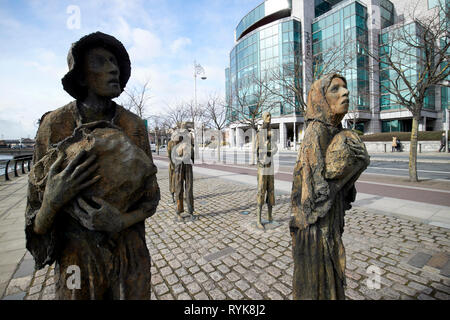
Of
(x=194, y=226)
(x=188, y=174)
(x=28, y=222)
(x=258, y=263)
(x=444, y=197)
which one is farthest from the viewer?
(x=444, y=197)

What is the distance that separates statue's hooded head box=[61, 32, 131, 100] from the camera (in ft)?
4.37

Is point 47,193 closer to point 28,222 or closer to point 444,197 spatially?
point 28,222

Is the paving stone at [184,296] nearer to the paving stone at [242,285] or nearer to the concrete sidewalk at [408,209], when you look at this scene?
the paving stone at [242,285]

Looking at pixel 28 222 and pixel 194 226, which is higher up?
pixel 28 222

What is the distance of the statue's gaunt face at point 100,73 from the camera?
139cm

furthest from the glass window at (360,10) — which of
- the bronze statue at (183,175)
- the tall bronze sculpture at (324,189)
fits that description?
the tall bronze sculpture at (324,189)

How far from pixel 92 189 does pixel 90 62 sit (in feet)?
2.79

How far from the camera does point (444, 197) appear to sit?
22.7 ft

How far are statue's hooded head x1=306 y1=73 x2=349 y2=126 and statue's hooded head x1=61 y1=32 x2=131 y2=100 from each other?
1745mm
